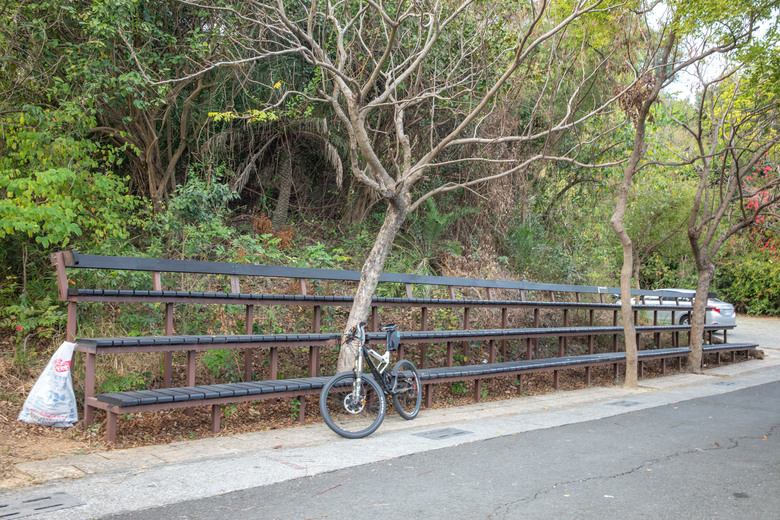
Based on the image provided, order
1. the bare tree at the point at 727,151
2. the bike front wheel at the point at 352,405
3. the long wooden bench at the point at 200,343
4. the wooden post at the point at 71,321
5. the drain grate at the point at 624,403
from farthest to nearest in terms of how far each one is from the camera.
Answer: the bare tree at the point at 727,151, the drain grate at the point at 624,403, the bike front wheel at the point at 352,405, the wooden post at the point at 71,321, the long wooden bench at the point at 200,343

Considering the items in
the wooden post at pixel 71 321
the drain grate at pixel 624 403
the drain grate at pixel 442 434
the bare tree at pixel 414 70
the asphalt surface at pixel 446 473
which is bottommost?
the drain grate at pixel 624 403

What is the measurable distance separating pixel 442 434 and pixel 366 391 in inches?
42.2

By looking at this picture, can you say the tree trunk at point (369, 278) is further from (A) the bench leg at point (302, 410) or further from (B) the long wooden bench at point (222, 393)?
(A) the bench leg at point (302, 410)

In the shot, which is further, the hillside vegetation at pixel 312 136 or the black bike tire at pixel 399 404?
the hillside vegetation at pixel 312 136

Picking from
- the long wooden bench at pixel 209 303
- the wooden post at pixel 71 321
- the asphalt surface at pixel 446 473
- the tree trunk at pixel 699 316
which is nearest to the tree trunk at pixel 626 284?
the long wooden bench at pixel 209 303

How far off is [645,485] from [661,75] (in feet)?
26.3

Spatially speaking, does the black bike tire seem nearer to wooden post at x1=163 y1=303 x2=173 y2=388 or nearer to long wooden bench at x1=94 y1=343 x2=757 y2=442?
long wooden bench at x1=94 y1=343 x2=757 y2=442

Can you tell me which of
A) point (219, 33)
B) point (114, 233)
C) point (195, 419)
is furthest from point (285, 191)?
point (195, 419)

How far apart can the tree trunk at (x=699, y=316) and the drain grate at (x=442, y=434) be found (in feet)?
29.9

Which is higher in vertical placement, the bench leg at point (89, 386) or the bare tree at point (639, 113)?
the bare tree at point (639, 113)

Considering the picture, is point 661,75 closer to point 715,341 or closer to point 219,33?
point 219,33

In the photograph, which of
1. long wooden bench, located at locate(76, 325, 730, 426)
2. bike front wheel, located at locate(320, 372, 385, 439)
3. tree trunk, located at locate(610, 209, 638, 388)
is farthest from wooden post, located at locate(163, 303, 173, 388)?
tree trunk, located at locate(610, 209, 638, 388)

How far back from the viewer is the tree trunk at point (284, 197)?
1339cm

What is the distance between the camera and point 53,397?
19.1 ft
